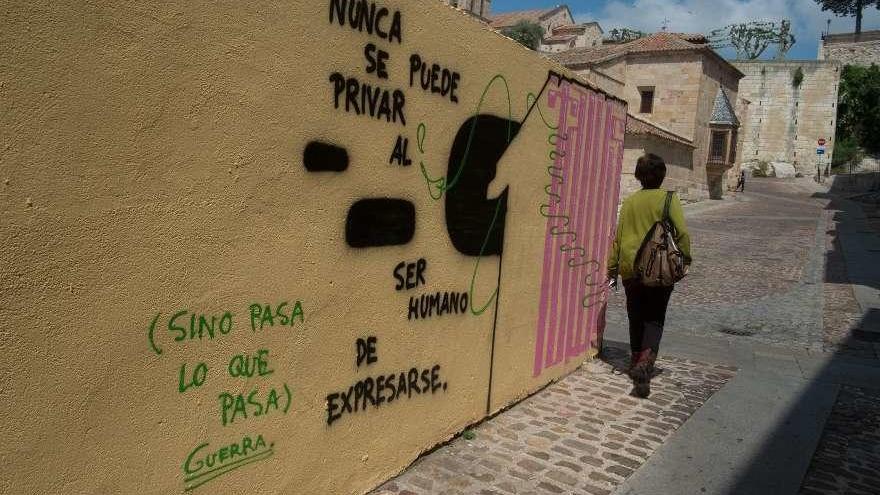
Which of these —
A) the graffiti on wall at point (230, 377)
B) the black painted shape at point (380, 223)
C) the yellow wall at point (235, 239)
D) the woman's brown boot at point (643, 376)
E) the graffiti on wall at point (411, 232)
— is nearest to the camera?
the yellow wall at point (235, 239)

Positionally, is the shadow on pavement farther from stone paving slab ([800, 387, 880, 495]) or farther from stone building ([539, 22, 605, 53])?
stone building ([539, 22, 605, 53])

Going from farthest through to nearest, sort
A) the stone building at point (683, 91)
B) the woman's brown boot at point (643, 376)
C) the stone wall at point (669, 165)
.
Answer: the stone building at point (683, 91) → the stone wall at point (669, 165) → the woman's brown boot at point (643, 376)

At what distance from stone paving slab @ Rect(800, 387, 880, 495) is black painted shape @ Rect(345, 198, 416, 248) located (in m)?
2.67

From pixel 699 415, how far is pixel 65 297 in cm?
419

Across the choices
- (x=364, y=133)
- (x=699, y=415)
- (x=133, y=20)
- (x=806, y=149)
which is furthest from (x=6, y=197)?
(x=806, y=149)

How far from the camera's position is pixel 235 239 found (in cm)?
239

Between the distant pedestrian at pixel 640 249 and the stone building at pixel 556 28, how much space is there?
51.5 m

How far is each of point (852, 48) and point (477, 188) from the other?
6843 cm

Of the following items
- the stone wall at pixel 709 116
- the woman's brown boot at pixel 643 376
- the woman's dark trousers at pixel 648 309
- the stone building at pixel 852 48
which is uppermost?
the stone building at pixel 852 48

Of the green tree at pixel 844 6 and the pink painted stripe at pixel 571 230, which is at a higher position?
the green tree at pixel 844 6

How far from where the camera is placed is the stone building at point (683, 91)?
31.5 m

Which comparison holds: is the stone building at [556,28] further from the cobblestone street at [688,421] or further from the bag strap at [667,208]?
the bag strap at [667,208]

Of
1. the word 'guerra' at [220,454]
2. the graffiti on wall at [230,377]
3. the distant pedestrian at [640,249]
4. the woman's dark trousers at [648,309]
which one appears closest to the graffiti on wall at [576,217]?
the distant pedestrian at [640,249]

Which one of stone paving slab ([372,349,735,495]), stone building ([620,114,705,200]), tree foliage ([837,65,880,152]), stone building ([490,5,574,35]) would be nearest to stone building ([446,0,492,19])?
stone building ([490,5,574,35])
